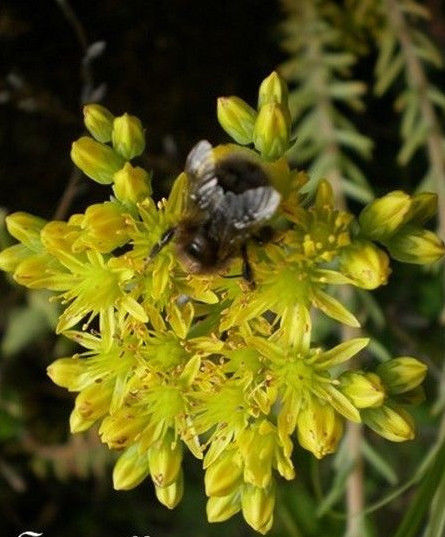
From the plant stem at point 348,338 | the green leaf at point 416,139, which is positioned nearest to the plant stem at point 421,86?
the green leaf at point 416,139

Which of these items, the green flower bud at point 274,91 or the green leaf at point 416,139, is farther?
the green leaf at point 416,139

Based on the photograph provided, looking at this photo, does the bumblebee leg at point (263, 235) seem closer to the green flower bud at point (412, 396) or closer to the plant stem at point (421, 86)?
the green flower bud at point (412, 396)

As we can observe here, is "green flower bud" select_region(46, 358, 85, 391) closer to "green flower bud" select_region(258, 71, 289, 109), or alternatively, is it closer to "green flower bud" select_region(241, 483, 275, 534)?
"green flower bud" select_region(241, 483, 275, 534)

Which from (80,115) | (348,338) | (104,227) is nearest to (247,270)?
(104,227)

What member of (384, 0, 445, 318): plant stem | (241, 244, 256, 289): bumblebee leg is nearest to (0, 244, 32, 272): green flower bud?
(241, 244, 256, 289): bumblebee leg

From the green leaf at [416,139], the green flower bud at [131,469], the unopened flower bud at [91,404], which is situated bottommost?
the green leaf at [416,139]

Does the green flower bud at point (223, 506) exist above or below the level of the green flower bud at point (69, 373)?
below

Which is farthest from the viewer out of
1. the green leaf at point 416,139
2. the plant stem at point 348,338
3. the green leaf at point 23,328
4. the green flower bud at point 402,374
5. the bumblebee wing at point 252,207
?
the green leaf at point 23,328

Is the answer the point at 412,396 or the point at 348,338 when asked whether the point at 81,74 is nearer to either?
the point at 348,338
